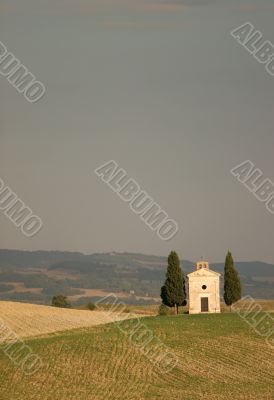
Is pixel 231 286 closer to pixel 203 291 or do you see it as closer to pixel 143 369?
pixel 203 291

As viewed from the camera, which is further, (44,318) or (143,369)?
(44,318)

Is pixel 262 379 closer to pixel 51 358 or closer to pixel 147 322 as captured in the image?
pixel 51 358

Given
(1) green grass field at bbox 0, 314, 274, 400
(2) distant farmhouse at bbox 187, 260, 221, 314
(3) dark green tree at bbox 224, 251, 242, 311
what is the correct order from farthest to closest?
(3) dark green tree at bbox 224, 251, 242, 311, (2) distant farmhouse at bbox 187, 260, 221, 314, (1) green grass field at bbox 0, 314, 274, 400

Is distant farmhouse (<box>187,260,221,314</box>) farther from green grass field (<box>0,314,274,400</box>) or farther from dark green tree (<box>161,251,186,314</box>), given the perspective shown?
green grass field (<box>0,314,274,400</box>)

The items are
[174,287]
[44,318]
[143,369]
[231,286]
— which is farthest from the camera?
[231,286]

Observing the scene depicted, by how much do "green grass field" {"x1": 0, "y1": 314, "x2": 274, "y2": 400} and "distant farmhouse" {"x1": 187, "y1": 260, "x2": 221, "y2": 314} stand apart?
19.8 metres

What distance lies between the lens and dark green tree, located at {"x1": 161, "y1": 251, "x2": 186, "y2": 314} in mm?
95125

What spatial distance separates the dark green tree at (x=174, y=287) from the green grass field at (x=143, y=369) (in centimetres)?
1930

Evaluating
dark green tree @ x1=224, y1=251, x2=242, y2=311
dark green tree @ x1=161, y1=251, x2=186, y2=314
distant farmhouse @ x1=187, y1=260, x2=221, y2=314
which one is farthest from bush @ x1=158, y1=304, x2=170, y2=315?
dark green tree @ x1=224, y1=251, x2=242, y2=311

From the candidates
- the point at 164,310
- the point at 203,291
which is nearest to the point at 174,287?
the point at 164,310

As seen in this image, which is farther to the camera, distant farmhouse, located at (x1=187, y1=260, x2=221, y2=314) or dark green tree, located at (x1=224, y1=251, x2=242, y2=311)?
dark green tree, located at (x1=224, y1=251, x2=242, y2=311)

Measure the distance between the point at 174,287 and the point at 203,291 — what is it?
247 centimetres

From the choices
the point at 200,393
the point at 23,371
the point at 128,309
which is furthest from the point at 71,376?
the point at 128,309

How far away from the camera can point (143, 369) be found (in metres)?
58.0
